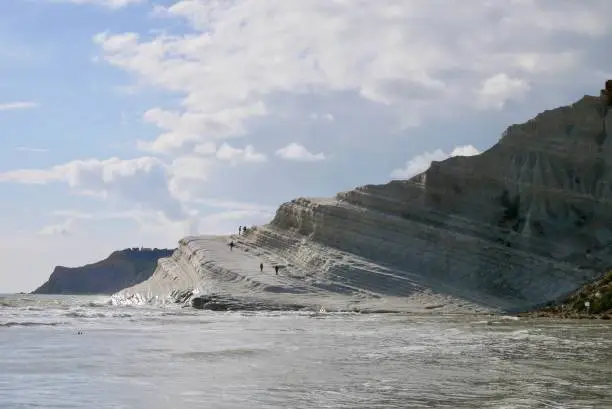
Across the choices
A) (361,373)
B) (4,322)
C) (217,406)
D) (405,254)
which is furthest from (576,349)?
(405,254)

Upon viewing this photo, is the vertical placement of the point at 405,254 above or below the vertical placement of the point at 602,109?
below

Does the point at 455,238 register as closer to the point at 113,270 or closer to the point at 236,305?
the point at 236,305

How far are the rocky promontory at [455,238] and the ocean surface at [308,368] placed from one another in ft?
62.1

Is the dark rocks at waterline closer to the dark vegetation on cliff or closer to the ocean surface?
the ocean surface

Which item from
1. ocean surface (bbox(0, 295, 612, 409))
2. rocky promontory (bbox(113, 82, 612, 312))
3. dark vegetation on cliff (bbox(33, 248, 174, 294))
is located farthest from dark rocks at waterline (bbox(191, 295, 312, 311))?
dark vegetation on cliff (bbox(33, 248, 174, 294))

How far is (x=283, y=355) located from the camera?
1727cm

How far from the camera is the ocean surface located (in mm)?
10859

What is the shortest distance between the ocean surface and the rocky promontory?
18.9 meters

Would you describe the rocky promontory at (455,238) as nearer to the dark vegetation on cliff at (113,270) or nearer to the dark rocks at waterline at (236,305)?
the dark rocks at waterline at (236,305)

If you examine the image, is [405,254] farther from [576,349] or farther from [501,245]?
[576,349]

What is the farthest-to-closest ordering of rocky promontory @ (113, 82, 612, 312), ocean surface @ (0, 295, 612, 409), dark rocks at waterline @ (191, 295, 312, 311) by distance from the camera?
rocky promontory @ (113, 82, 612, 312)
dark rocks at waterline @ (191, 295, 312, 311)
ocean surface @ (0, 295, 612, 409)

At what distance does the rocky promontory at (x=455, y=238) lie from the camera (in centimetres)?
4422

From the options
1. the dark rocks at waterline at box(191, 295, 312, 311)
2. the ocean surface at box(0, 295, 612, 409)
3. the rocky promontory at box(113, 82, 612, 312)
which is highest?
the rocky promontory at box(113, 82, 612, 312)

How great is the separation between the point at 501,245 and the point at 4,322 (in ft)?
93.4
